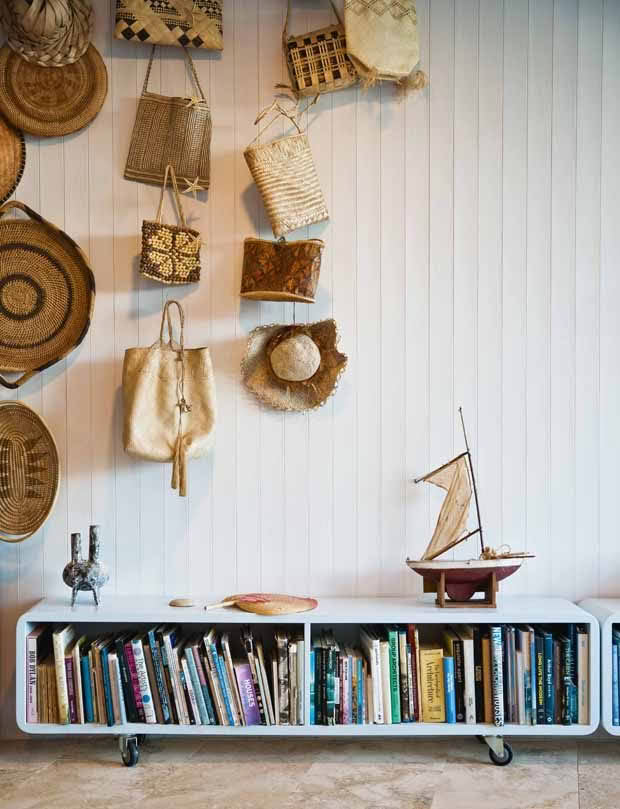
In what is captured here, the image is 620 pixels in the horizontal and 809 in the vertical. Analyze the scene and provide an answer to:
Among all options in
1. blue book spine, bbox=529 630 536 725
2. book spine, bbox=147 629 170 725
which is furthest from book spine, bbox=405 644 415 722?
book spine, bbox=147 629 170 725

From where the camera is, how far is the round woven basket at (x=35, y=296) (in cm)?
265

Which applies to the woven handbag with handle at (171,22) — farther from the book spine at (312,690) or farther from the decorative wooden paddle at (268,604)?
the book spine at (312,690)

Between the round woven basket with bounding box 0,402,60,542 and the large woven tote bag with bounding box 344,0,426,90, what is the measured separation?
4.98 ft

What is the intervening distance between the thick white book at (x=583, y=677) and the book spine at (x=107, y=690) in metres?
1.35

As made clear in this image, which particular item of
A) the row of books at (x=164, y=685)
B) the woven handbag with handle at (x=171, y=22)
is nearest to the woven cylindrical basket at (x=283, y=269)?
the woven handbag with handle at (x=171, y=22)

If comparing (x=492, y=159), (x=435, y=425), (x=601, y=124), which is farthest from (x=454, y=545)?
(x=601, y=124)

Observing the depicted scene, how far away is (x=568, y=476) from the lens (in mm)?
2711

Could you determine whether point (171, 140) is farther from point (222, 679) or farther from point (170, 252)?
Answer: point (222, 679)

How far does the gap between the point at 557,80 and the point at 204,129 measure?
116 cm

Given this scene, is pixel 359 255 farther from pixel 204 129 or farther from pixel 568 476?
pixel 568 476

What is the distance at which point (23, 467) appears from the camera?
2.62m

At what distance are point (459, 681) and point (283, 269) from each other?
1.33 meters

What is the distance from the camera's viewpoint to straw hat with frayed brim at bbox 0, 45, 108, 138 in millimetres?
2637

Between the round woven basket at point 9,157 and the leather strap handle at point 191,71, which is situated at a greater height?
the leather strap handle at point 191,71
